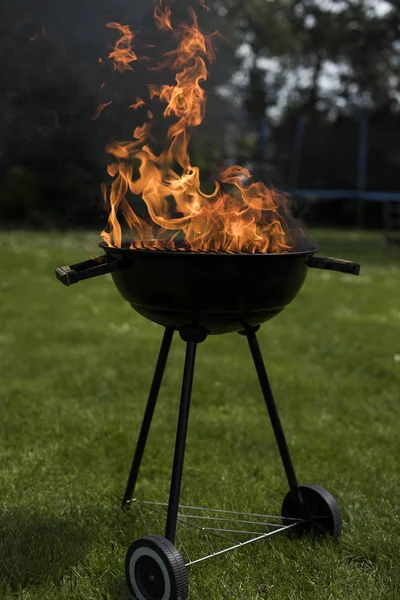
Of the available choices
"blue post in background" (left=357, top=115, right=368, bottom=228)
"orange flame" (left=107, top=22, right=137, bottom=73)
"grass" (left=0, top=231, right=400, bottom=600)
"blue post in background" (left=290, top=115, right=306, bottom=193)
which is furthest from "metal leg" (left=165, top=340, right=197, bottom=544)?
"blue post in background" (left=290, top=115, right=306, bottom=193)

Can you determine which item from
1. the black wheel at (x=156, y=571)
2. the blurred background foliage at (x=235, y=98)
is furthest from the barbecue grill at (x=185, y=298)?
the blurred background foliage at (x=235, y=98)

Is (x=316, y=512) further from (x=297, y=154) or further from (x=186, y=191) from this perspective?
(x=297, y=154)

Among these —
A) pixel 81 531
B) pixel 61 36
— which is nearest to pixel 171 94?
pixel 81 531

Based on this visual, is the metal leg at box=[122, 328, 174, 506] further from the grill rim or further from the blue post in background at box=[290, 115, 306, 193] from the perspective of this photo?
the blue post in background at box=[290, 115, 306, 193]

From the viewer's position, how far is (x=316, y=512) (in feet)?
10.1

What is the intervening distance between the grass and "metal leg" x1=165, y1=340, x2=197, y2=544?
0.31 meters

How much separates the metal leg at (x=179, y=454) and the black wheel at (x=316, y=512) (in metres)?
0.71

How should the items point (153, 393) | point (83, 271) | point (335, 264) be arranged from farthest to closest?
point (153, 393), point (335, 264), point (83, 271)

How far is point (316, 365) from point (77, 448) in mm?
2380

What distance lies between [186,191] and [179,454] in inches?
42.1

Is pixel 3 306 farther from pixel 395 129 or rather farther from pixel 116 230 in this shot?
pixel 395 129

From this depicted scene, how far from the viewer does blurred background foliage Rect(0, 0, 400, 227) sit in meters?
13.7

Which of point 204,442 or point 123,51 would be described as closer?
point 123,51

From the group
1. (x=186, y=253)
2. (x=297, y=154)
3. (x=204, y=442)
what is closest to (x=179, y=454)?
(x=186, y=253)
